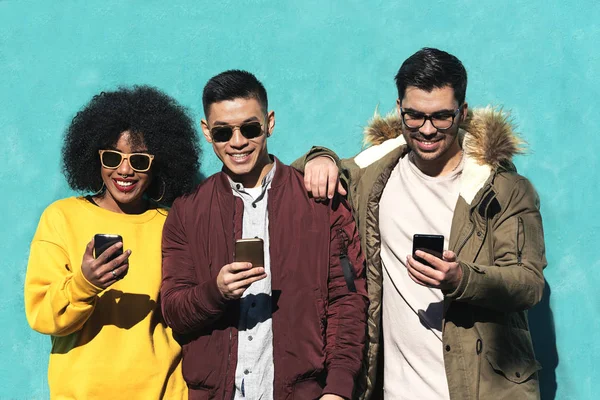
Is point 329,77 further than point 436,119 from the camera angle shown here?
Yes

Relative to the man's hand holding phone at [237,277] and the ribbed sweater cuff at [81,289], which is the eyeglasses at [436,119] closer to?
the man's hand holding phone at [237,277]

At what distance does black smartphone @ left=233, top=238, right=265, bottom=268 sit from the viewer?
3.24 m

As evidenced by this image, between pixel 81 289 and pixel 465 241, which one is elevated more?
pixel 465 241

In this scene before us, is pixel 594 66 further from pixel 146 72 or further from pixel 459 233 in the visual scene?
pixel 146 72

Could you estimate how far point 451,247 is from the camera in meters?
3.63

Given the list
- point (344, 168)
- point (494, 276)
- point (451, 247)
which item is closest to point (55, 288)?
point (344, 168)

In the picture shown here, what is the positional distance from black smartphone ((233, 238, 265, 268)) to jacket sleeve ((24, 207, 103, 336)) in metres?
0.67

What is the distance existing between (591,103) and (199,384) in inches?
107

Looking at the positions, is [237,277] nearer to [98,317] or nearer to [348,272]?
[348,272]

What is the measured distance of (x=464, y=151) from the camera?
151 inches

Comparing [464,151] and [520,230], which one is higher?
[464,151]

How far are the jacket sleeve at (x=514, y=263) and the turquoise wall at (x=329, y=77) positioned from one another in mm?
969

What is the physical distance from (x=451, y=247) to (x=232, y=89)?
49.3 inches

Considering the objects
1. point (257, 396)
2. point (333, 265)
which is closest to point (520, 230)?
point (333, 265)
